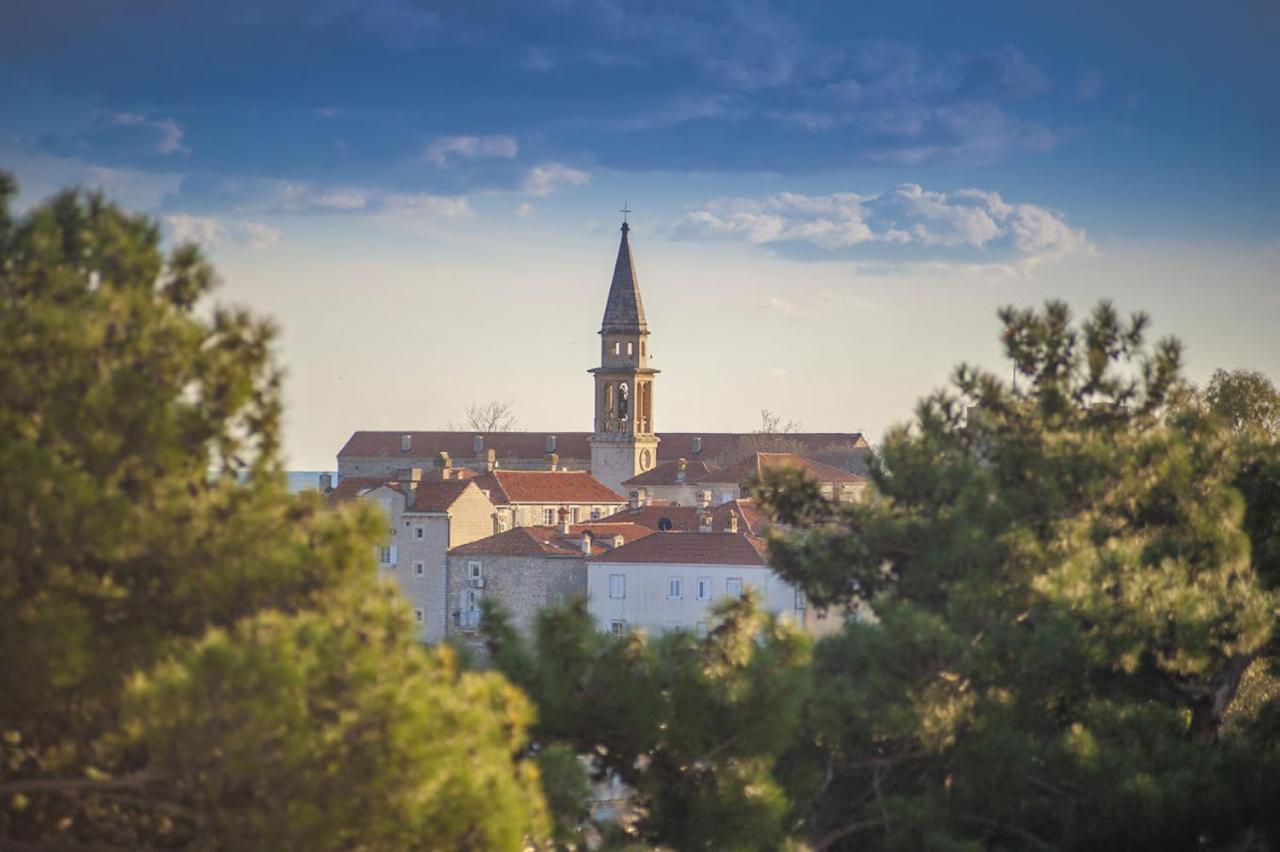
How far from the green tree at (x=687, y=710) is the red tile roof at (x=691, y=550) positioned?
125ft

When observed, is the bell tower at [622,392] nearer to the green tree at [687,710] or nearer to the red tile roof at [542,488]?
the red tile roof at [542,488]

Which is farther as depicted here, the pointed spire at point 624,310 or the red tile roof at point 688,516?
the pointed spire at point 624,310

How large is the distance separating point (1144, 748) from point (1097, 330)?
14.8ft

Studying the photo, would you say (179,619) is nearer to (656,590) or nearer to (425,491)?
(656,590)

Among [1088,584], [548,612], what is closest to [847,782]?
[1088,584]

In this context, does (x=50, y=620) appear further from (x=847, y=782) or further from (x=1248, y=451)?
(x=1248, y=451)

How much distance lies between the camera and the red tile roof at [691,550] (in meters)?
55.3

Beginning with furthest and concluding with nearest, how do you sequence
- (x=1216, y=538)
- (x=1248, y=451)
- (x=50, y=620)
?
(x=1248, y=451) → (x=1216, y=538) → (x=50, y=620)

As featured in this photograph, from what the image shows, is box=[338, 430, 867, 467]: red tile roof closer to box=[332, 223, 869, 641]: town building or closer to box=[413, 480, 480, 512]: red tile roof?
box=[332, 223, 869, 641]: town building

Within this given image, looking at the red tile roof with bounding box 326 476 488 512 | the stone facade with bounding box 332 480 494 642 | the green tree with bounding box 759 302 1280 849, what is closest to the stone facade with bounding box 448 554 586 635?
the stone facade with bounding box 332 480 494 642

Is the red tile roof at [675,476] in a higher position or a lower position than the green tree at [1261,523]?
higher

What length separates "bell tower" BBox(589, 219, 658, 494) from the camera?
10281 centimetres

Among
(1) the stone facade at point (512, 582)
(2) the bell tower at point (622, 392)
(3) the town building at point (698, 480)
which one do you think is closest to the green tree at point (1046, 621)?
(1) the stone facade at point (512, 582)

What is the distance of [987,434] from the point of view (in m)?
20.7
